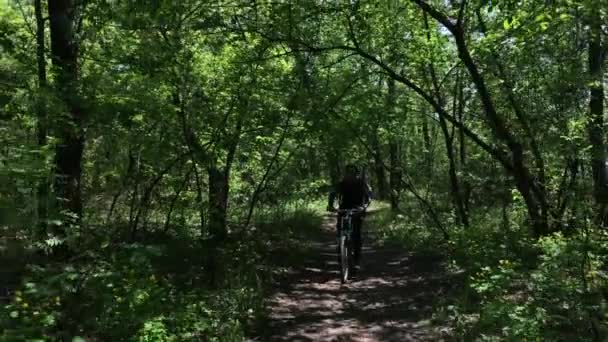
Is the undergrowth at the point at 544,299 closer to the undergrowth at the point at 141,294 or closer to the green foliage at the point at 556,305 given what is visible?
the green foliage at the point at 556,305

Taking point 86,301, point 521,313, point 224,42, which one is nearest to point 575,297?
point 521,313

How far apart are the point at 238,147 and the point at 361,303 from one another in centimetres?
465

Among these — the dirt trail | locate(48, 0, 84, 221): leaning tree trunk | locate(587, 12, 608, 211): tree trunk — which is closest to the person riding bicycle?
the dirt trail

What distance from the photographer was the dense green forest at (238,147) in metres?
4.76

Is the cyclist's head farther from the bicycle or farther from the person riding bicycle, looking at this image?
the bicycle

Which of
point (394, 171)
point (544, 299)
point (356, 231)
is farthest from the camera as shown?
point (394, 171)

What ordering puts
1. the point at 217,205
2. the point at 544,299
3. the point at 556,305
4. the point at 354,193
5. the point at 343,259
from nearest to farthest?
the point at 544,299 → the point at 556,305 → the point at 217,205 → the point at 343,259 → the point at 354,193

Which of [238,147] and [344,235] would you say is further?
[238,147]

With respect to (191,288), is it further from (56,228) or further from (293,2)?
(293,2)

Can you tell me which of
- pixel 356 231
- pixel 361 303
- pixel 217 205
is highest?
pixel 217 205

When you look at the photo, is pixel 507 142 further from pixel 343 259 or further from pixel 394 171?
pixel 394 171

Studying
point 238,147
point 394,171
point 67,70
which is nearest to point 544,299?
point 67,70

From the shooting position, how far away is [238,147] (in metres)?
11.4

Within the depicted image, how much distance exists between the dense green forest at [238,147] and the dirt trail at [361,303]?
347 millimetres
